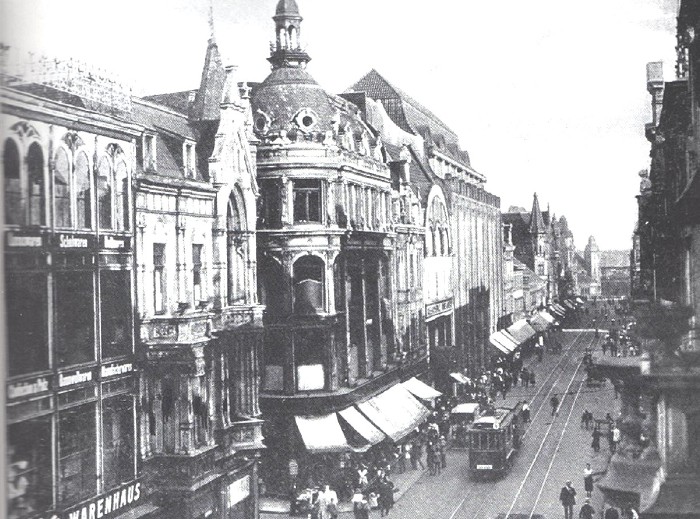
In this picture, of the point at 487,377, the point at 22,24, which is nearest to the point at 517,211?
the point at 487,377

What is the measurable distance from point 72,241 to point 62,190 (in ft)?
2.76

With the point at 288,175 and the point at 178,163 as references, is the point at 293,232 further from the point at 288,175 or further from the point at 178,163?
the point at 178,163

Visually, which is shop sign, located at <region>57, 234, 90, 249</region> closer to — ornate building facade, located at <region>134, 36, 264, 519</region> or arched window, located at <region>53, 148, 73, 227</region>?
arched window, located at <region>53, 148, 73, 227</region>

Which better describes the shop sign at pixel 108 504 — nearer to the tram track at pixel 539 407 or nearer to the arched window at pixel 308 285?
the tram track at pixel 539 407

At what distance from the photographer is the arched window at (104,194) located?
50.2ft

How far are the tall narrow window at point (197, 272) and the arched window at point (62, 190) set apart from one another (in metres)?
5.34

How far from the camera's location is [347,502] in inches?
947

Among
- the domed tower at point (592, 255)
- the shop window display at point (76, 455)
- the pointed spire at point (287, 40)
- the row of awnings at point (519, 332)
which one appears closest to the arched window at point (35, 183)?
the shop window display at point (76, 455)

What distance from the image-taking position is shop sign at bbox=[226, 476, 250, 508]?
2020 centimetres

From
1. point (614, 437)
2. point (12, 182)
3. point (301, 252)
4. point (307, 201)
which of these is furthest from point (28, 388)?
point (614, 437)

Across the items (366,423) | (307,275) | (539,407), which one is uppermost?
(307,275)

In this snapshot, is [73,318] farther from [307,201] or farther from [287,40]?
[307,201]

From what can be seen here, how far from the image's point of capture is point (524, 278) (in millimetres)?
65562

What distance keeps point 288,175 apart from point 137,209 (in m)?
9.60
